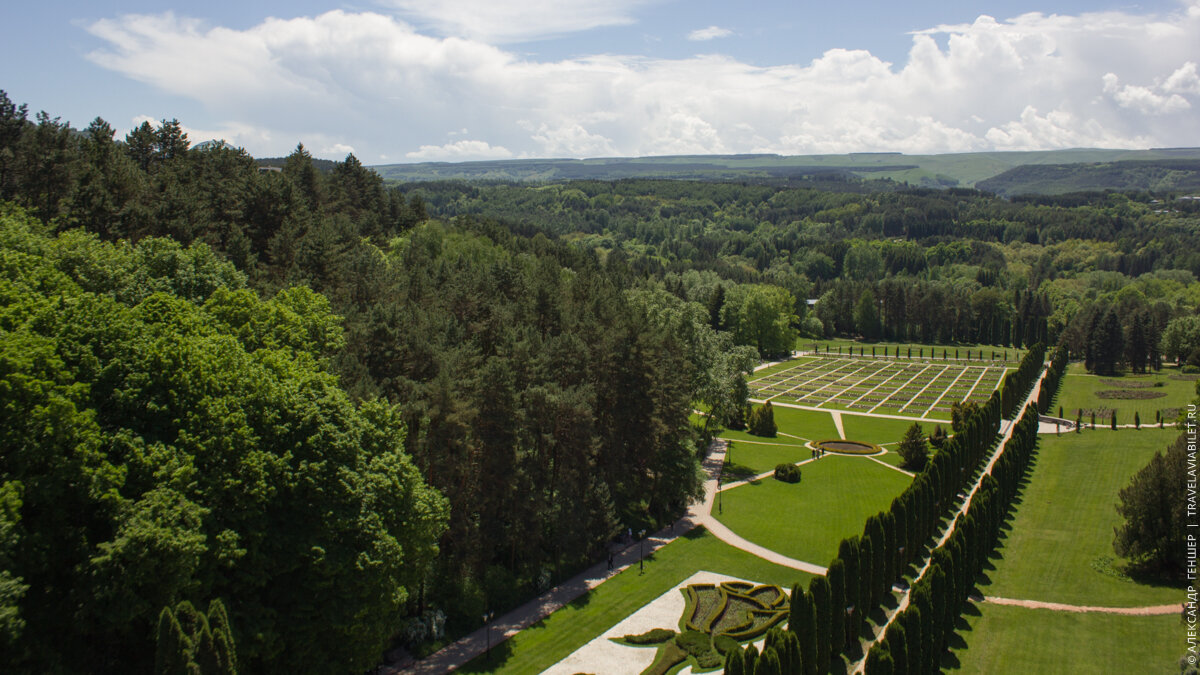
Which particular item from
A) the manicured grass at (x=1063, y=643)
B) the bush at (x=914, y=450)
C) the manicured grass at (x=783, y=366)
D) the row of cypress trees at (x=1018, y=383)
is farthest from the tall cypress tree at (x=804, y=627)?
the manicured grass at (x=783, y=366)

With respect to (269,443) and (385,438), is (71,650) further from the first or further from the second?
(385,438)

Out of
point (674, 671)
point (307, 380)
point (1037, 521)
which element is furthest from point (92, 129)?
point (1037, 521)

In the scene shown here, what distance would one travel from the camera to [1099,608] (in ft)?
114

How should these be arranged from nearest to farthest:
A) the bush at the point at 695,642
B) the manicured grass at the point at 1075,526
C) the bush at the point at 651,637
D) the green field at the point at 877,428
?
the bush at the point at 695,642 → the bush at the point at 651,637 → the manicured grass at the point at 1075,526 → the green field at the point at 877,428

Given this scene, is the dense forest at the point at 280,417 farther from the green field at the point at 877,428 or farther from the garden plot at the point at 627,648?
the green field at the point at 877,428

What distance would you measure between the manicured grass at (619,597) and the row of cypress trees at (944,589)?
7.50 meters

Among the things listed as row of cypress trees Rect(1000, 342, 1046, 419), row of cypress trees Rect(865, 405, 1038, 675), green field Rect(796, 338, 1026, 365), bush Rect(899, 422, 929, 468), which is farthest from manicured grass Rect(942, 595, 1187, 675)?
green field Rect(796, 338, 1026, 365)

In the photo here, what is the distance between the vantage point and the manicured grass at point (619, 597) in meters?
30.2

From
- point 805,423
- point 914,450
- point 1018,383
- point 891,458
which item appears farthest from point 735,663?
point 1018,383

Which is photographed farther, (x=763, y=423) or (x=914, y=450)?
(x=763, y=423)

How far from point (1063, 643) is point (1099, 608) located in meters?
4.55

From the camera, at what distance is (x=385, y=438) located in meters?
27.3

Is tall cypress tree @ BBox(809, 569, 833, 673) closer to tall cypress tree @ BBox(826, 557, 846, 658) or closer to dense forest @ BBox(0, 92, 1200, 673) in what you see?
tall cypress tree @ BBox(826, 557, 846, 658)

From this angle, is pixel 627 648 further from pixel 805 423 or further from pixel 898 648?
pixel 805 423
